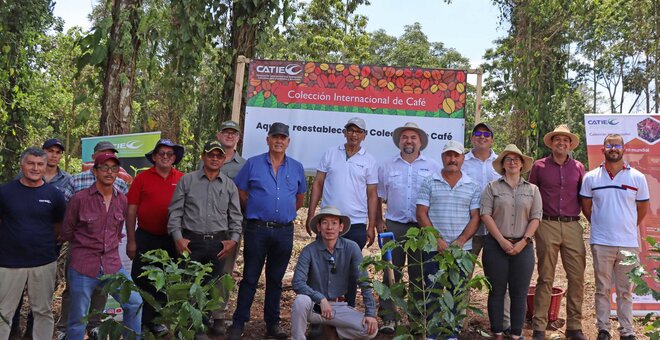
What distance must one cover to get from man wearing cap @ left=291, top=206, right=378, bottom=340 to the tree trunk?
8.20 ft

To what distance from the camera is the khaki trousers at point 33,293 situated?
13.7ft

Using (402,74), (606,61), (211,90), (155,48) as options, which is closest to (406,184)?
(402,74)

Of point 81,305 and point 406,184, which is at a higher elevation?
point 406,184

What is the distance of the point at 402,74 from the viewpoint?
596cm

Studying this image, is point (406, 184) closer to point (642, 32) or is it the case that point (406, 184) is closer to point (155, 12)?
point (155, 12)

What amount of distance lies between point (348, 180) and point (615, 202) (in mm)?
2236

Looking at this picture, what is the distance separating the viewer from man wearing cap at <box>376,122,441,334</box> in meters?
5.15

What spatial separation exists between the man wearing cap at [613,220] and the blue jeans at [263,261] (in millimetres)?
2555

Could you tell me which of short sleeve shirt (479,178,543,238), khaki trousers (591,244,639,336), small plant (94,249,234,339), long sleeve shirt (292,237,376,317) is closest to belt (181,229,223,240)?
long sleeve shirt (292,237,376,317)

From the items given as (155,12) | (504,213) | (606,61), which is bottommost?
(504,213)

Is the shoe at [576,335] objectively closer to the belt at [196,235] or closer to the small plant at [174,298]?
the belt at [196,235]

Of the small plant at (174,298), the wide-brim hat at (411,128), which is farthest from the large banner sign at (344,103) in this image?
the small plant at (174,298)

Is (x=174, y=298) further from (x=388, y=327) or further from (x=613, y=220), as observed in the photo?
(x=613, y=220)

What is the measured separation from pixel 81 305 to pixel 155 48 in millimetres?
3055
